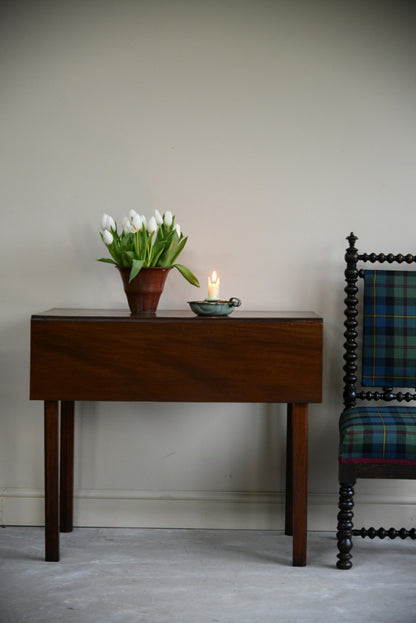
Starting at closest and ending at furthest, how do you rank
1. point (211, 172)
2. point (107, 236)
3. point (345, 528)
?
point (345, 528)
point (107, 236)
point (211, 172)

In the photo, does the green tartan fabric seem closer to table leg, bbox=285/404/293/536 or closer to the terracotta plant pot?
table leg, bbox=285/404/293/536

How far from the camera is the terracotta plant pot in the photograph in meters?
2.71

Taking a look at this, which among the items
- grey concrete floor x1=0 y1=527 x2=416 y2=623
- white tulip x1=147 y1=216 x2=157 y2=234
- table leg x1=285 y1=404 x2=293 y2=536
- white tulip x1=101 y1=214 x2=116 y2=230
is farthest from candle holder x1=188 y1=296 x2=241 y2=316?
grey concrete floor x1=0 y1=527 x2=416 y2=623

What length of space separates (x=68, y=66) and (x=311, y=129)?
3.10 feet

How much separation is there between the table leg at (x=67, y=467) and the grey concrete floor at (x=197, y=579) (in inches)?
2.5

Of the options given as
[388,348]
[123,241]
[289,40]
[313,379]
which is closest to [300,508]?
[313,379]

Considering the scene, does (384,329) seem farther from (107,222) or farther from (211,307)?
(107,222)

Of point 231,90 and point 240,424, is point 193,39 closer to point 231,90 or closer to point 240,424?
point 231,90

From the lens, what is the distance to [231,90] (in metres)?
2.99

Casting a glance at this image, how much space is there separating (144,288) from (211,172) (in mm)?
578

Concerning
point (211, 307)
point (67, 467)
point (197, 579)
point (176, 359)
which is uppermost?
point (211, 307)

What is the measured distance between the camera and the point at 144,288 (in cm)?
271

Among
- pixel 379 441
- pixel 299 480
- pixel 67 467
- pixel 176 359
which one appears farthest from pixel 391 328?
pixel 67 467

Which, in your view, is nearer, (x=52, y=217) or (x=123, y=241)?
(x=123, y=241)
